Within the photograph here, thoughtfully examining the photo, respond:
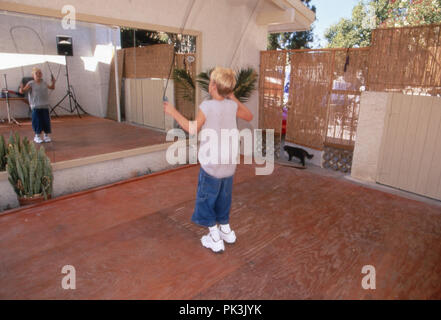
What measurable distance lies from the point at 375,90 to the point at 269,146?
8.55ft

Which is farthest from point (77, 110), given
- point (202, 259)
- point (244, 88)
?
Result: point (202, 259)

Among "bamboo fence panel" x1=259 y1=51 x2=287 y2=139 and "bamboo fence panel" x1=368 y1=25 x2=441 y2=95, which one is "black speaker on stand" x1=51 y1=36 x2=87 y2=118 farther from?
"bamboo fence panel" x1=368 y1=25 x2=441 y2=95

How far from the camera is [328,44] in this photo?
1892cm

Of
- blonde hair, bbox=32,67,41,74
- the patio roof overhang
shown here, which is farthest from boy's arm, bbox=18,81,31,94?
the patio roof overhang

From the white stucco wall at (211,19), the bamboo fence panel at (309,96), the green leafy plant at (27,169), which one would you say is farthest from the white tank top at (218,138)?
the bamboo fence panel at (309,96)

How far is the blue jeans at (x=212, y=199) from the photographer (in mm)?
2480

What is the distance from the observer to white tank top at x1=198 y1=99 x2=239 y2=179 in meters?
2.33

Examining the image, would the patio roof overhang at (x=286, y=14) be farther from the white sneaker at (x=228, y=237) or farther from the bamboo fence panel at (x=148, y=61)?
the white sneaker at (x=228, y=237)

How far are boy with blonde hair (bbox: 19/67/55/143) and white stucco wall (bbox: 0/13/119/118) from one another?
0.22ft

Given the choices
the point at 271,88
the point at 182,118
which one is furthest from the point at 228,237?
the point at 271,88

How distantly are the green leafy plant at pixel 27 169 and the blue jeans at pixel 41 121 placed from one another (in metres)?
0.38

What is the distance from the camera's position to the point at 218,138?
235 centimetres

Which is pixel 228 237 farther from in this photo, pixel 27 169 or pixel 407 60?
pixel 407 60
